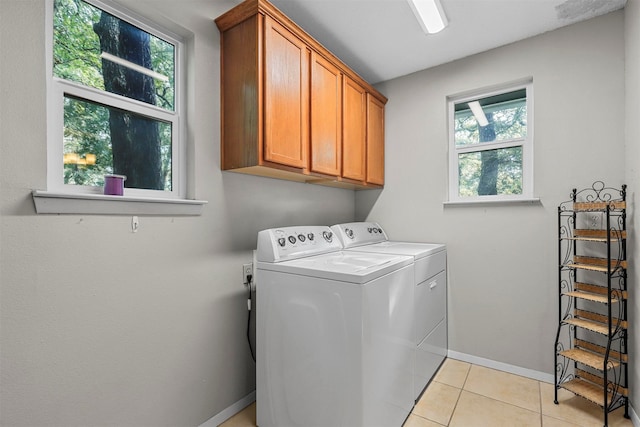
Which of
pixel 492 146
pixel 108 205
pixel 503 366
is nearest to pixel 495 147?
pixel 492 146

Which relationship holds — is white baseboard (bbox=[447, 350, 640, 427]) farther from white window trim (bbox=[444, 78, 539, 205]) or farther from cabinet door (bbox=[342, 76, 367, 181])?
cabinet door (bbox=[342, 76, 367, 181])

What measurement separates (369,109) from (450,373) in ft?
7.52

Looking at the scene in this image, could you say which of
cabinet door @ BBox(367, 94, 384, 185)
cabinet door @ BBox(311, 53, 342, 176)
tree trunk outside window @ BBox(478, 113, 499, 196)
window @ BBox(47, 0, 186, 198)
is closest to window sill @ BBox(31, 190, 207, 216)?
window @ BBox(47, 0, 186, 198)

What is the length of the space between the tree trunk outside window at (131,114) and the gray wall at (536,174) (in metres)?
2.07

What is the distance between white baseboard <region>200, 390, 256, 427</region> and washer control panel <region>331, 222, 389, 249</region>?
1.22 m

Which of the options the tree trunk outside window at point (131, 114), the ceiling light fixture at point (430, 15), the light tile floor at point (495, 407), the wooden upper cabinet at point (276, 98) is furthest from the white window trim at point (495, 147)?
the tree trunk outside window at point (131, 114)

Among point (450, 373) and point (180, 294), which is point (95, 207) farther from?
point (450, 373)

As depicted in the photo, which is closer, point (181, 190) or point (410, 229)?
point (181, 190)

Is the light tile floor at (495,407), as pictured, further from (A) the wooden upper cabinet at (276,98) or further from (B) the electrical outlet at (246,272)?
(A) the wooden upper cabinet at (276,98)

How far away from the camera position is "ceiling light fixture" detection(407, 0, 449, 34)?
1.85 m

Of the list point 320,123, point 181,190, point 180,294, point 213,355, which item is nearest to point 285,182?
point 320,123

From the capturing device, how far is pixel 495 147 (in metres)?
2.53

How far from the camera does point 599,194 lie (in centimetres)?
205

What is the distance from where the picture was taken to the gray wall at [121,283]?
1.12 m
